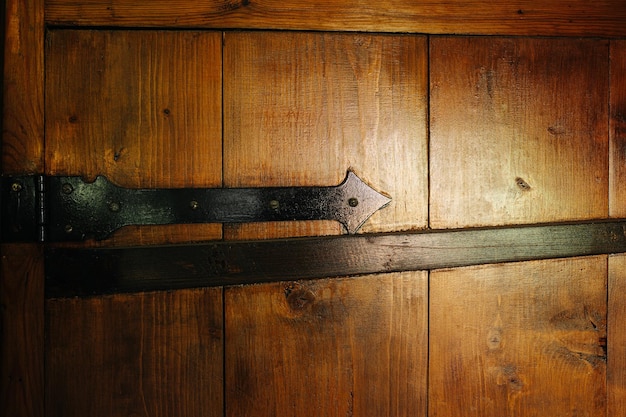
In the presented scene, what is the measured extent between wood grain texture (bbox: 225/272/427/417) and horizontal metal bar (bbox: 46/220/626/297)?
3 cm

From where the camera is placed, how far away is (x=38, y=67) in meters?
0.67

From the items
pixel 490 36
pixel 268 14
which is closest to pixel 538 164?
pixel 490 36

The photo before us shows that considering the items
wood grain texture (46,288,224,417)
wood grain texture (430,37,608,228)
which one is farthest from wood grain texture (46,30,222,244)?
wood grain texture (430,37,608,228)

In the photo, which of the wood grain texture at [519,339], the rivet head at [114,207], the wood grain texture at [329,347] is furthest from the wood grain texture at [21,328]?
Answer: the wood grain texture at [519,339]

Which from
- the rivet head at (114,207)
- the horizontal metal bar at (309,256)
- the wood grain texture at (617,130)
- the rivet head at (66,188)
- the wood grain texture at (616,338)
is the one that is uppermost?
the wood grain texture at (617,130)

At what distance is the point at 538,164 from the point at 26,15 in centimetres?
92

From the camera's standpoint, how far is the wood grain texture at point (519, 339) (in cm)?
82

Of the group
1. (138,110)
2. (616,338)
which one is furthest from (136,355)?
(616,338)

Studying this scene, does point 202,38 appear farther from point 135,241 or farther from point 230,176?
point 135,241

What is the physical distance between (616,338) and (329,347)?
23.5 inches

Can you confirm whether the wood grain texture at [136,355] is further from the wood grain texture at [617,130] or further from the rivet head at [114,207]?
the wood grain texture at [617,130]

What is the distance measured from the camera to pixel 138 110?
702 mm

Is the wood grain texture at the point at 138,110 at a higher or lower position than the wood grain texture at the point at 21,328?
higher

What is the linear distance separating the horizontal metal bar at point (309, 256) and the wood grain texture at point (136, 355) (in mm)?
34
